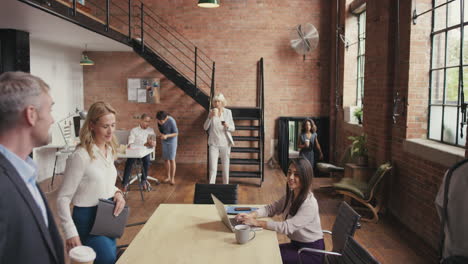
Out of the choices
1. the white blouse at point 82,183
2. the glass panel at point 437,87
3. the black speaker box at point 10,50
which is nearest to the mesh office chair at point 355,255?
the white blouse at point 82,183

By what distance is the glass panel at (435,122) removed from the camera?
206 inches

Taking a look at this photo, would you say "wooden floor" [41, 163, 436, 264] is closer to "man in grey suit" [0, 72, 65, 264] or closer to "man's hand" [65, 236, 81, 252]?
"man's hand" [65, 236, 81, 252]

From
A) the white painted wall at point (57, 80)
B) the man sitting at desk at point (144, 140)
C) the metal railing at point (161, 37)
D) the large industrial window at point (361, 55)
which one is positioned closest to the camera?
the man sitting at desk at point (144, 140)

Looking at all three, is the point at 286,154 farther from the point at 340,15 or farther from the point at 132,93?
the point at 132,93

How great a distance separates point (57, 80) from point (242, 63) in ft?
13.5

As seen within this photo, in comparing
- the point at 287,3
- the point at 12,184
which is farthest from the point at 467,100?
the point at 287,3

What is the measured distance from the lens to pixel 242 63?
9758mm

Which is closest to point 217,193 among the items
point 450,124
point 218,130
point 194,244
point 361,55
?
point 194,244

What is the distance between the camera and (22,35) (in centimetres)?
641

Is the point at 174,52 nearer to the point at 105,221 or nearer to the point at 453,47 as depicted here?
the point at 453,47

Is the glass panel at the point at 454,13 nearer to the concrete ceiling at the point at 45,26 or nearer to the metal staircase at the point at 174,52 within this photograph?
the metal staircase at the point at 174,52

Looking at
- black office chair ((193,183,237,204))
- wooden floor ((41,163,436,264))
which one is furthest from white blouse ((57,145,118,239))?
wooden floor ((41,163,436,264))

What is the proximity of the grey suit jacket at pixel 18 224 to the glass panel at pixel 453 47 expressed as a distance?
4.89 meters

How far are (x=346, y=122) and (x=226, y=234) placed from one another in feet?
19.8
